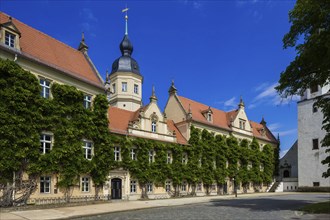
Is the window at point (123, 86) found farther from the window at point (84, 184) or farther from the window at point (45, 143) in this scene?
the window at point (45, 143)

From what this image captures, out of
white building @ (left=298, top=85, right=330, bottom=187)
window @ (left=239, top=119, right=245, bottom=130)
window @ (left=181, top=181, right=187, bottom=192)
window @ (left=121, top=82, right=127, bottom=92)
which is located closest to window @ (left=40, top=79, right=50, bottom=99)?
window @ (left=181, top=181, right=187, bottom=192)

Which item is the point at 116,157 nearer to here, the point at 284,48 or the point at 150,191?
the point at 150,191

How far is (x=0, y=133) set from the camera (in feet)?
71.2

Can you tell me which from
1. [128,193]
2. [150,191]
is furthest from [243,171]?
[128,193]

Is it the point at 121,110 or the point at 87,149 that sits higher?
the point at 121,110

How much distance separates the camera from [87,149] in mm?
28406

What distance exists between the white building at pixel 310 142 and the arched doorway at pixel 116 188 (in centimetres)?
3355

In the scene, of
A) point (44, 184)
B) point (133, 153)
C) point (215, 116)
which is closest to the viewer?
point (44, 184)

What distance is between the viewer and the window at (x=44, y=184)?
968 inches

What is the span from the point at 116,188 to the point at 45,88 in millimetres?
11967

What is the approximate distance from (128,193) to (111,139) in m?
5.91

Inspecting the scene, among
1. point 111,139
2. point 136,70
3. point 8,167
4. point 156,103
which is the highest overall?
point 136,70

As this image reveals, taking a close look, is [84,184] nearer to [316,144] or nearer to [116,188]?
[116,188]

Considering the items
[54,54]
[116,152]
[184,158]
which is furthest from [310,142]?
[54,54]
